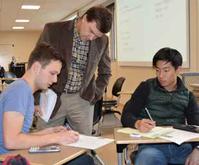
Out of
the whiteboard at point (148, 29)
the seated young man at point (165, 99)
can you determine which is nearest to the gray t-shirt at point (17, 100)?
the seated young man at point (165, 99)

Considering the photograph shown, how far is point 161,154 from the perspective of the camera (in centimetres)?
210

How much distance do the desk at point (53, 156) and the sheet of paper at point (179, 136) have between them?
20.0 inches

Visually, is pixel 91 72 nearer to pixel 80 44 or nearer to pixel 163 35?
pixel 80 44

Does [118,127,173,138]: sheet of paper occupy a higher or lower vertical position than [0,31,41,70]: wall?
lower

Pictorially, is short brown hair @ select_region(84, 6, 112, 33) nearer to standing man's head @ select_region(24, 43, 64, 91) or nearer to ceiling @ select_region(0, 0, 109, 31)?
standing man's head @ select_region(24, 43, 64, 91)

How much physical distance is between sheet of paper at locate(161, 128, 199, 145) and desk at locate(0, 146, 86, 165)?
1.66ft

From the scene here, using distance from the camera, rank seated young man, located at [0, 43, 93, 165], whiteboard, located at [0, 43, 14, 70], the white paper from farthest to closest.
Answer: whiteboard, located at [0, 43, 14, 70] < the white paper < seated young man, located at [0, 43, 93, 165]

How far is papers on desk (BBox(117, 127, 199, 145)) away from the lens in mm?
1872

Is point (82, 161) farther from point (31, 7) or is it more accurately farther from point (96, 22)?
point (31, 7)

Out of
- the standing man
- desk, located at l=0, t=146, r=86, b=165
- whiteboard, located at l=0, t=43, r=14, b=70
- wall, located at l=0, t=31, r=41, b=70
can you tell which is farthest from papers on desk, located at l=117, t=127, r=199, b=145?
whiteboard, located at l=0, t=43, r=14, b=70

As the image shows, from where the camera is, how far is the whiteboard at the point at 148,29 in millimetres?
5148

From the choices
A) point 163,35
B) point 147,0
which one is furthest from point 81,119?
point 147,0

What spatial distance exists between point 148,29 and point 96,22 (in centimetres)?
412

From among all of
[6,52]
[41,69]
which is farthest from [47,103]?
[6,52]
